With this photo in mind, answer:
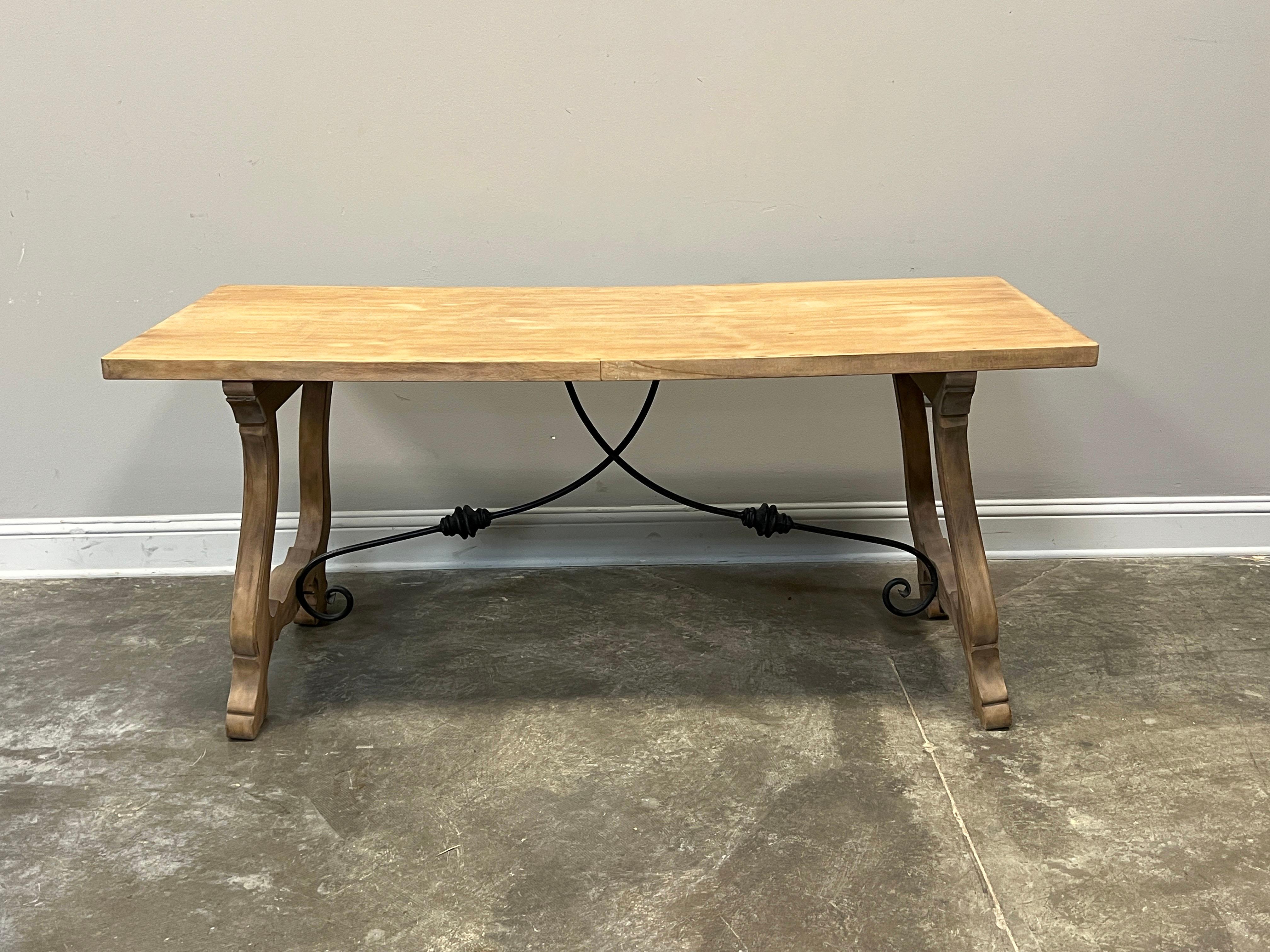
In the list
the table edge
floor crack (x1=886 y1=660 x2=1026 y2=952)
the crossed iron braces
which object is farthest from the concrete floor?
the table edge

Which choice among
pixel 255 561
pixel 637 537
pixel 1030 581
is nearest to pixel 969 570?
pixel 1030 581

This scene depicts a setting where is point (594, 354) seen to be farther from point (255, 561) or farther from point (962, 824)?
point (962, 824)

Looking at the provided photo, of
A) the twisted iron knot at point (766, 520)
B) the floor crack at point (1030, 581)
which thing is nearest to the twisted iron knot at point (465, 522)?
the twisted iron knot at point (766, 520)

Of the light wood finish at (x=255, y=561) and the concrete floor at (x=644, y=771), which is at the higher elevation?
the light wood finish at (x=255, y=561)

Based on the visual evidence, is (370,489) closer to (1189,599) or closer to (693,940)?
(693,940)

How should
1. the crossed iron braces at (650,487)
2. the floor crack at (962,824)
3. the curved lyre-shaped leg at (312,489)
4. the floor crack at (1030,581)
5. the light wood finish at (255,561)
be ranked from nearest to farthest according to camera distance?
the floor crack at (962,824) < the light wood finish at (255,561) < the crossed iron braces at (650,487) < the curved lyre-shaped leg at (312,489) < the floor crack at (1030,581)

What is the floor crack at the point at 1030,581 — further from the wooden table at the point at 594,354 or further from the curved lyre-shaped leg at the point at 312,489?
the curved lyre-shaped leg at the point at 312,489

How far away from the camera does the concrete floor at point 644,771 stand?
4.83 ft

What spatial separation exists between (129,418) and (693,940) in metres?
1.81

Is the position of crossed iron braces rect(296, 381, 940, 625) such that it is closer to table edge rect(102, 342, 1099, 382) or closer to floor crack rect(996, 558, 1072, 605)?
floor crack rect(996, 558, 1072, 605)

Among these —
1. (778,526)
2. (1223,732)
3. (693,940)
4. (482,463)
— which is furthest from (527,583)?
(1223,732)

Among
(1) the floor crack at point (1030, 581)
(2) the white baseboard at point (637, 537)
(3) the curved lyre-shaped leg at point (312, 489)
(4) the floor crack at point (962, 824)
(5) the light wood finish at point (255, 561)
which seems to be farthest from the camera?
(2) the white baseboard at point (637, 537)

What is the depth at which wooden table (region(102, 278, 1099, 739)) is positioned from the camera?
1640mm

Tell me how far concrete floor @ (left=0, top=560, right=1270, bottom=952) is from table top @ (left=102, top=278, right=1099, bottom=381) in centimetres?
67
